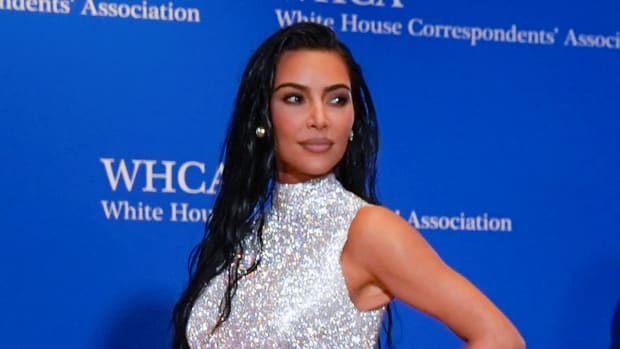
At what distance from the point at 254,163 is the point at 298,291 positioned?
0.77 ft

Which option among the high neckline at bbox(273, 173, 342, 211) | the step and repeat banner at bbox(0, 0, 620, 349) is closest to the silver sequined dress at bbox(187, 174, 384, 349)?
the high neckline at bbox(273, 173, 342, 211)

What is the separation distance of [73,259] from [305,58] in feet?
3.04

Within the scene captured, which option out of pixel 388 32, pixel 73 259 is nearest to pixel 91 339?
pixel 73 259

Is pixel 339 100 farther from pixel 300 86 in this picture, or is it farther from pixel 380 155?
pixel 380 155

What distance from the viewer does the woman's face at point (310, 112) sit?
1631 mm

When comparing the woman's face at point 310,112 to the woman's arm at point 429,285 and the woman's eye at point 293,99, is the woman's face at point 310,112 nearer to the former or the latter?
the woman's eye at point 293,99

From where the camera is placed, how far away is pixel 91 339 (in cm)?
234

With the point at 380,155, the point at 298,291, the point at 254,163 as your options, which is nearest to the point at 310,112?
the point at 254,163

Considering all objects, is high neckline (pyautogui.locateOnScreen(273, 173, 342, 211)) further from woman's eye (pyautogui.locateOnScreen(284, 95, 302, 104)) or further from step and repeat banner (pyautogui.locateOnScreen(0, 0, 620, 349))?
step and repeat banner (pyautogui.locateOnScreen(0, 0, 620, 349))

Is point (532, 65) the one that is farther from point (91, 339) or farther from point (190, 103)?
point (91, 339)

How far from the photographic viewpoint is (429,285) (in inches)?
59.1

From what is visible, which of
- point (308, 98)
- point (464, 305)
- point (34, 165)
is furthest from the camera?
point (34, 165)

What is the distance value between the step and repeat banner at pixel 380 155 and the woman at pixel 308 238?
0.62 metres

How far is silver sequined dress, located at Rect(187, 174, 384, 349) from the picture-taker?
157 cm
